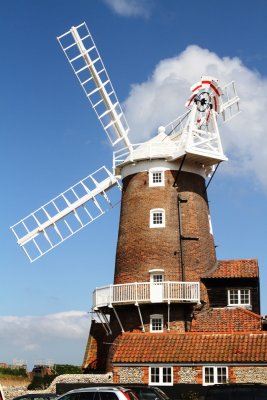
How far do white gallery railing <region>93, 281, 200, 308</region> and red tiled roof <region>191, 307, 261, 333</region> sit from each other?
1026 mm

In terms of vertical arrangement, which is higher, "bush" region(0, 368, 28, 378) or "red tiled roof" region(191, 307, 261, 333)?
"bush" region(0, 368, 28, 378)

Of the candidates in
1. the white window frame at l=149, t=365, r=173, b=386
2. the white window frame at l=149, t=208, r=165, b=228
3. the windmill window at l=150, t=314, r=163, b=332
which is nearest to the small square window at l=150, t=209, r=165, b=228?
the white window frame at l=149, t=208, r=165, b=228

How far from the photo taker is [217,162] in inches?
1528

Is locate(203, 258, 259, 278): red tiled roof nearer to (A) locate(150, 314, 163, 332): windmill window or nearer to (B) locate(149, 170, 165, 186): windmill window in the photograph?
(A) locate(150, 314, 163, 332): windmill window

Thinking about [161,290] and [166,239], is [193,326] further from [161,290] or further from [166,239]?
[166,239]

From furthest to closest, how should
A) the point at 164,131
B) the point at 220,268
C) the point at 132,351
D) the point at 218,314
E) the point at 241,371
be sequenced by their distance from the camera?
the point at 164,131 → the point at 220,268 → the point at 218,314 → the point at 132,351 → the point at 241,371

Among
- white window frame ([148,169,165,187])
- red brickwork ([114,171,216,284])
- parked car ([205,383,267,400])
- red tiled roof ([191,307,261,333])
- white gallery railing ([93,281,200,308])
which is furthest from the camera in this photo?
white window frame ([148,169,165,187])

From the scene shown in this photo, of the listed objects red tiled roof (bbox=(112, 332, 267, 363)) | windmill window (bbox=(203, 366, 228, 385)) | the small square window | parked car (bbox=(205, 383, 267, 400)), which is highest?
the small square window

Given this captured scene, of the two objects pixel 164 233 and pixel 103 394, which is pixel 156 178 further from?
pixel 103 394

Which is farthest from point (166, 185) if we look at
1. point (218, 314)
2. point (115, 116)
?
point (218, 314)

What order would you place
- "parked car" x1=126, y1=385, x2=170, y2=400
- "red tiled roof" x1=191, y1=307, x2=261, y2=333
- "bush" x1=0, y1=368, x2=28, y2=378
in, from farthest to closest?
1. "bush" x1=0, y1=368, x2=28, y2=378
2. "red tiled roof" x1=191, y1=307, x2=261, y2=333
3. "parked car" x1=126, y1=385, x2=170, y2=400

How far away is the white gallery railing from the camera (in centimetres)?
3528

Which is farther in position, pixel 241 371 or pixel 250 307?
pixel 250 307

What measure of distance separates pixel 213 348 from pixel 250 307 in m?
5.66
